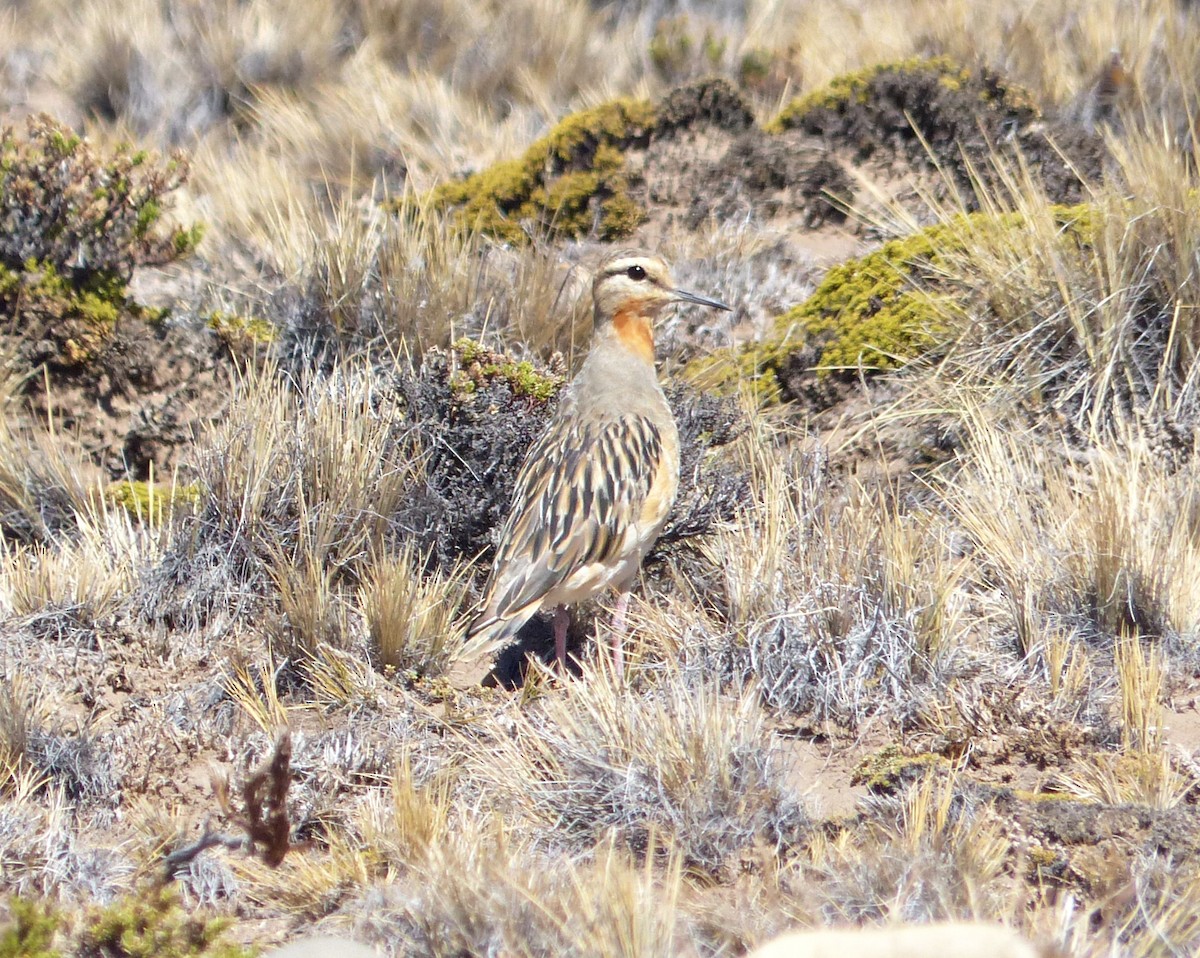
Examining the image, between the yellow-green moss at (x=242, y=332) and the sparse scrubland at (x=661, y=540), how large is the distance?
0.09 ft

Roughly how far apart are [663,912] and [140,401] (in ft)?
17.4

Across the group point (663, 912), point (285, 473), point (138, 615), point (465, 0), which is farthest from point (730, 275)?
point (465, 0)

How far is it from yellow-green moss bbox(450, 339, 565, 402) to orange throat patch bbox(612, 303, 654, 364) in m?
0.61

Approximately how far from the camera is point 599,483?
5984 mm

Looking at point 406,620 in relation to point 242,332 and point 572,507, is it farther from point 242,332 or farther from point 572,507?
point 242,332

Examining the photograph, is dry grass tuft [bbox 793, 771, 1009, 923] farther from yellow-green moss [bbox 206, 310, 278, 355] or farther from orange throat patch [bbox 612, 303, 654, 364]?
yellow-green moss [bbox 206, 310, 278, 355]

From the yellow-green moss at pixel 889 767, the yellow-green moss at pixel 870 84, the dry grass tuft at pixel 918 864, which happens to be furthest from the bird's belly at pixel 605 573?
the yellow-green moss at pixel 870 84

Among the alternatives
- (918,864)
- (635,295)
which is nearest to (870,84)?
(635,295)

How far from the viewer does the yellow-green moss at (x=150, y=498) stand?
6.68 metres

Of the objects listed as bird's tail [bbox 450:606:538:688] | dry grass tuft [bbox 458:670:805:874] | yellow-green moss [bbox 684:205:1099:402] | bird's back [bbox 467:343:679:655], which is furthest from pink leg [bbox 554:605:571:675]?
yellow-green moss [bbox 684:205:1099:402]

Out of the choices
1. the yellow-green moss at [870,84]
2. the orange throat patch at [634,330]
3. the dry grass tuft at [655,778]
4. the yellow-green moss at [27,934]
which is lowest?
the dry grass tuft at [655,778]

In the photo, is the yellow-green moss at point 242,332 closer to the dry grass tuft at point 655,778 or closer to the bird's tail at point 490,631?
the bird's tail at point 490,631

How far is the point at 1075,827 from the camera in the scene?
4.47 metres

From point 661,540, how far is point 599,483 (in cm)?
84
